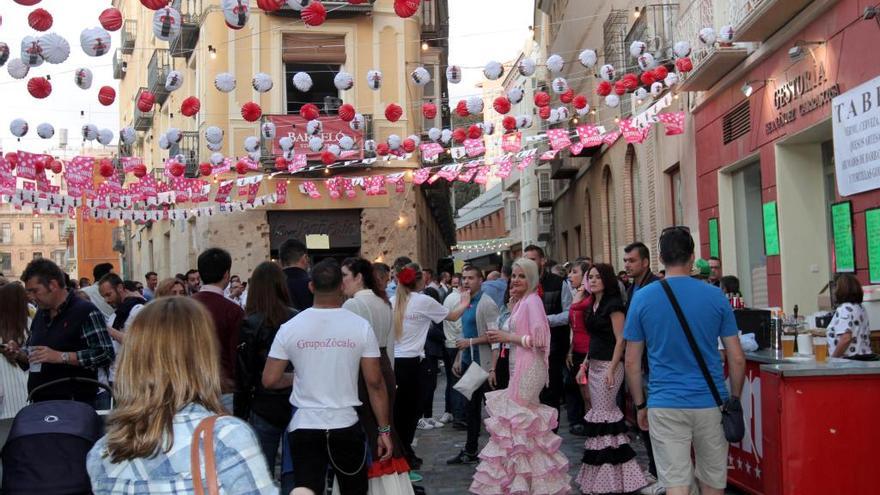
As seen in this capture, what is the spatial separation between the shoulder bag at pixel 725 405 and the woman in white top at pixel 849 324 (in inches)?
124

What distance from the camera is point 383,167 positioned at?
24.1 m

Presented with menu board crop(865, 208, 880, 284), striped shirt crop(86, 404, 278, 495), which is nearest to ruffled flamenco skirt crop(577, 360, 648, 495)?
menu board crop(865, 208, 880, 284)

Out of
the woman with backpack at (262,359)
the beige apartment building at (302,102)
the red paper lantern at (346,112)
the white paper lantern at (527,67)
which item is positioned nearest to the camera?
the woman with backpack at (262,359)

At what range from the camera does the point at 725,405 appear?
548cm

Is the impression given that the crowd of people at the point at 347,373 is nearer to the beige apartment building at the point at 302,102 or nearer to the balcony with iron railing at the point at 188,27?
the beige apartment building at the point at 302,102

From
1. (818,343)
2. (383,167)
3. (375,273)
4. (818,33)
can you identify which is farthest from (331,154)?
(818,343)

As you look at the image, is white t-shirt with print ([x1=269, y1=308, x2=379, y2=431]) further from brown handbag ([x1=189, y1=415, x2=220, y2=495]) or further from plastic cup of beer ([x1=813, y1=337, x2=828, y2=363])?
plastic cup of beer ([x1=813, y1=337, x2=828, y2=363])

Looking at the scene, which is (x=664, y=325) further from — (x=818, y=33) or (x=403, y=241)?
(x=403, y=241)

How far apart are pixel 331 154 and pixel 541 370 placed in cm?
1531

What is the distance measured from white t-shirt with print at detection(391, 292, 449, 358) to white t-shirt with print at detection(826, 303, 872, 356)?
3.41 m

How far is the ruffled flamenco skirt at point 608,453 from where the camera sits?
7625 millimetres

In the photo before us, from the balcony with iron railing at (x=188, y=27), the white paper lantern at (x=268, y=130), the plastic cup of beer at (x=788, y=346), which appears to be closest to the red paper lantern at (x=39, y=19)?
the plastic cup of beer at (x=788, y=346)

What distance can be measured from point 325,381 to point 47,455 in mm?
1973

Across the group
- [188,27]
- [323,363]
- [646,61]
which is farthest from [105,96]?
[188,27]
